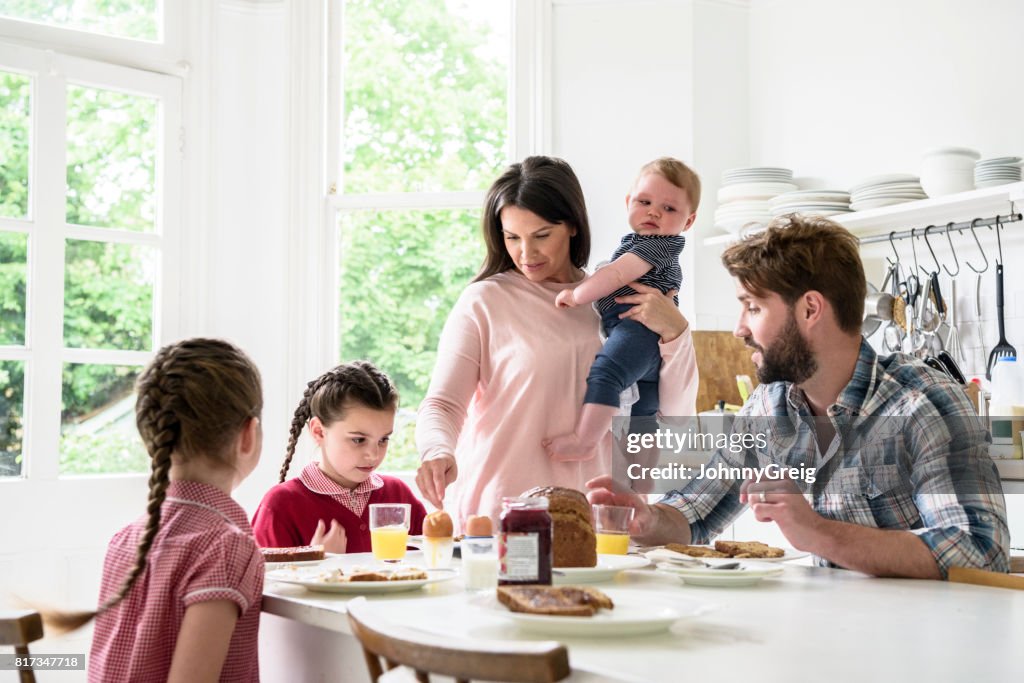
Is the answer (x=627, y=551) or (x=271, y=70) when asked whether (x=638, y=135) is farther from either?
(x=627, y=551)

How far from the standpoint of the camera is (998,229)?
345cm

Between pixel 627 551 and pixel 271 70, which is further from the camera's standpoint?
pixel 271 70

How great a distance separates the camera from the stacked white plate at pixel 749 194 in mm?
3939

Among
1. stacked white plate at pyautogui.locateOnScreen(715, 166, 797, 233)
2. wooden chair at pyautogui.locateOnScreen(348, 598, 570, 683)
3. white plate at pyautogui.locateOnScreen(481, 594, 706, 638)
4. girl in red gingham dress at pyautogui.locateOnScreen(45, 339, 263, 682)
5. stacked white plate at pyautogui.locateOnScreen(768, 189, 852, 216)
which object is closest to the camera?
wooden chair at pyautogui.locateOnScreen(348, 598, 570, 683)

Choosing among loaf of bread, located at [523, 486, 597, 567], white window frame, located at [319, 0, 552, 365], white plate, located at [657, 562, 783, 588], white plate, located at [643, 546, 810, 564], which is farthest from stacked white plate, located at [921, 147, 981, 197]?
loaf of bread, located at [523, 486, 597, 567]

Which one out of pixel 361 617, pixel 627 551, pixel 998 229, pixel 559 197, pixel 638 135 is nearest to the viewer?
pixel 361 617

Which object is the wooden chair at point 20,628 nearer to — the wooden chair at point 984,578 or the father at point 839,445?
the father at point 839,445

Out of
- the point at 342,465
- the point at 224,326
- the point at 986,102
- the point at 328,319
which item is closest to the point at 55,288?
the point at 224,326

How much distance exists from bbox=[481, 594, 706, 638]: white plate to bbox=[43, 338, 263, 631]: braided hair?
509mm

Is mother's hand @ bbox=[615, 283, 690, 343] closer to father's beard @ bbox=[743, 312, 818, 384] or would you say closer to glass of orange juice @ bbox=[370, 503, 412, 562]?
father's beard @ bbox=[743, 312, 818, 384]

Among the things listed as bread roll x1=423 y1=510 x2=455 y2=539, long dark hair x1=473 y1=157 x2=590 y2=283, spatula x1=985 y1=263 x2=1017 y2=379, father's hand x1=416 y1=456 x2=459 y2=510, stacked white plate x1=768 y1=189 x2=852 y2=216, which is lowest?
bread roll x1=423 y1=510 x2=455 y2=539

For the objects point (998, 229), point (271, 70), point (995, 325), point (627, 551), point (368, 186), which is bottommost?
point (627, 551)

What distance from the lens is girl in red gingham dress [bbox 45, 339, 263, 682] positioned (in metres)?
1.35

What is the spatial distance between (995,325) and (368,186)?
7.26 ft
